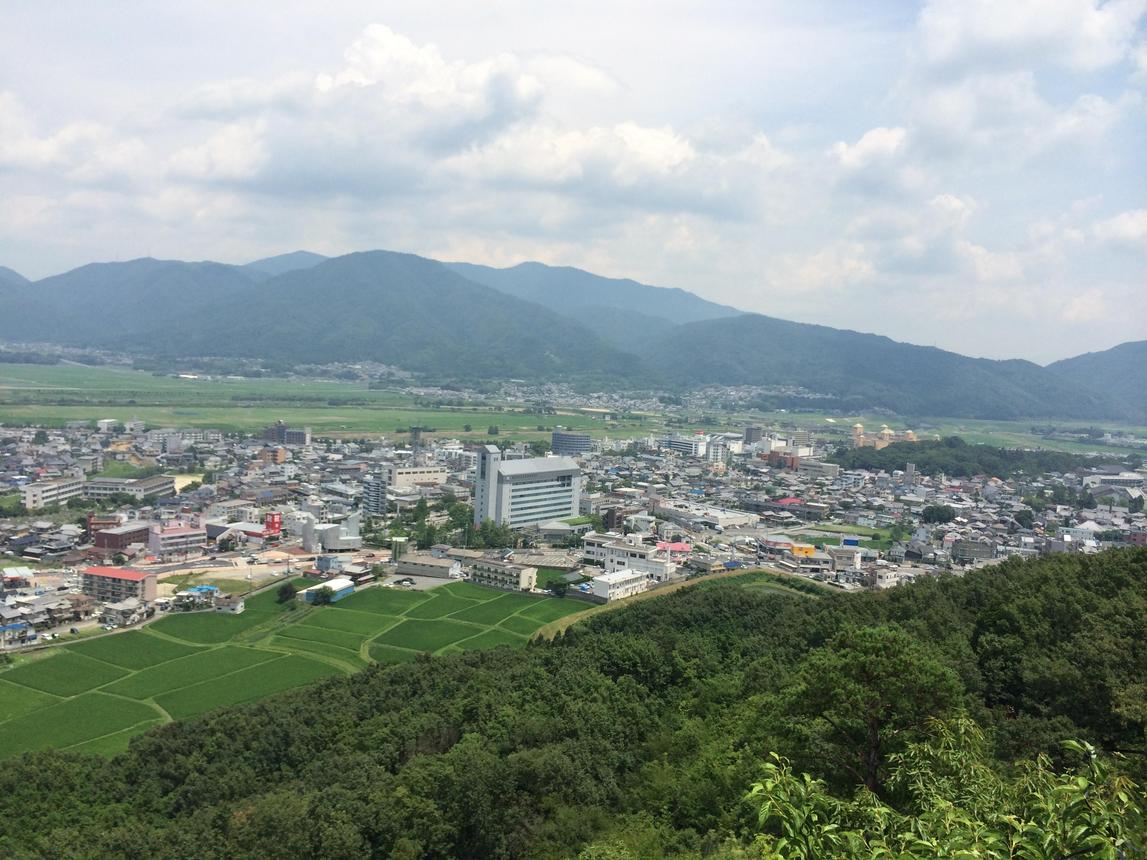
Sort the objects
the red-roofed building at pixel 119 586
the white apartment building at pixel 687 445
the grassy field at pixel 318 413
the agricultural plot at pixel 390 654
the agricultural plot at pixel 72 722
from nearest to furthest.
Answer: the agricultural plot at pixel 72 722
the agricultural plot at pixel 390 654
the red-roofed building at pixel 119 586
the white apartment building at pixel 687 445
the grassy field at pixel 318 413

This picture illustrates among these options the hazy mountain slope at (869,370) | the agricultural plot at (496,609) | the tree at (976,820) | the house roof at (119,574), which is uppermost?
the hazy mountain slope at (869,370)

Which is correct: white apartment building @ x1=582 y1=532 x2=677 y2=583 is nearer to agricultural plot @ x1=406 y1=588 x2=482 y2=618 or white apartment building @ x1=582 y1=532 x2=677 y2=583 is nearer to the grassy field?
agricultural plot @ x1=406 y1=588 x2=482 y2=618

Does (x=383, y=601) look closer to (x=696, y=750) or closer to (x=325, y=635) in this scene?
(x=325, y=635)

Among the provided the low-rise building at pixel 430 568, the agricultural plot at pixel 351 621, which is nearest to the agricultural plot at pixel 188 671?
the agricultural plot at pixel 351 621

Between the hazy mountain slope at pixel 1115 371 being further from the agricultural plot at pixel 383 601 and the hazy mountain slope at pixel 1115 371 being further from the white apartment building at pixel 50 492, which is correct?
the white apartment building at pixel 50 492

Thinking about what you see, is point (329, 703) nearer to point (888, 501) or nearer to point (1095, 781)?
point (1095, 781)

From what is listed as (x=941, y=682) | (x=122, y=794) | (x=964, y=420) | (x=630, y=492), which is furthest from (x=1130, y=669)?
(x=964, y=420)
